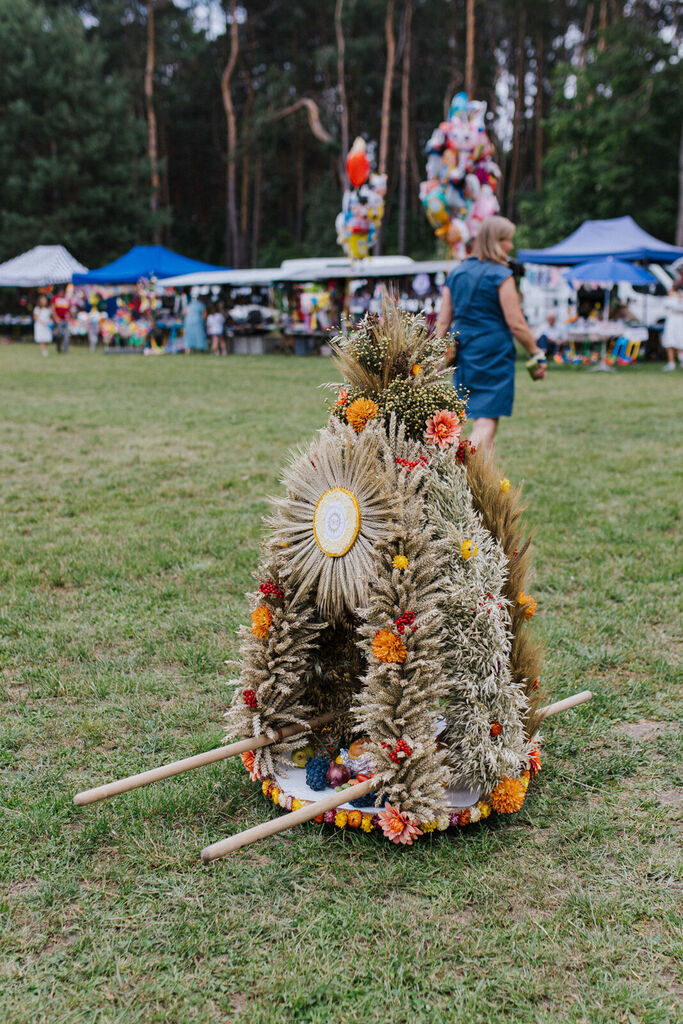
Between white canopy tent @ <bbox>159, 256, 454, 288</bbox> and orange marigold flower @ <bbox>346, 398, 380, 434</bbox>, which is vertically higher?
white canopy tent @ <bbox>159, 256, 454, 288</bbox>

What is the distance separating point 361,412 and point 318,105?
38188 mm

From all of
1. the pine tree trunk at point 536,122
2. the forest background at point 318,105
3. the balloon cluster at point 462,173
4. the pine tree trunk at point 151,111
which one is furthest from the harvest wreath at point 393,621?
the pine tree trunk at point 536,122

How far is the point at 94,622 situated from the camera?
4.05 metres

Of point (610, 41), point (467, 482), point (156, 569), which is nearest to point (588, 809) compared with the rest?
point (467, 482)

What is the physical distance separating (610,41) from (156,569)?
28.6 m

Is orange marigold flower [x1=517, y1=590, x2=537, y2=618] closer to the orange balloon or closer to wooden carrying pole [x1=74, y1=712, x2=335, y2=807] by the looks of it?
wooden carrying pole [x1=74, y1=712, x2=335, y2=807]

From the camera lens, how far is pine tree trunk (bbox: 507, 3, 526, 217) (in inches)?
1350

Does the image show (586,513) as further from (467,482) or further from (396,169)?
(396,169)

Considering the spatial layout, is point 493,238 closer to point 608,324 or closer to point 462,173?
point 462,173

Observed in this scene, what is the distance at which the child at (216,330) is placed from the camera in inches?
944

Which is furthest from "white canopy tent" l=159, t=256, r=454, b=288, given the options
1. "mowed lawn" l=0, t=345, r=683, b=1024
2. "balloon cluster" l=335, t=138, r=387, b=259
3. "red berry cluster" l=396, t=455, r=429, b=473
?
"red berry cluster" l=396, t=455, r=429, b=473

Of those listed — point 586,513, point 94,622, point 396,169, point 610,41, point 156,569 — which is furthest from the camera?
point 396,169

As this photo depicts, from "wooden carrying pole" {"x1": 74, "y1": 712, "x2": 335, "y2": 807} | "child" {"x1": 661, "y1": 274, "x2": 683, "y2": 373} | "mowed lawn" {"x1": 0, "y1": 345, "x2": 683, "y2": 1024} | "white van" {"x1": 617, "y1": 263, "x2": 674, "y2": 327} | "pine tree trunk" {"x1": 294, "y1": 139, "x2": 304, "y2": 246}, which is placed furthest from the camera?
"pine tree trunk" {"x1": 294, "y1": 139, "x2": 304, "y2": 246}

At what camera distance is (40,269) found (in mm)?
28266
